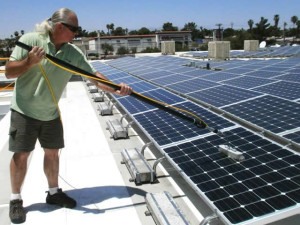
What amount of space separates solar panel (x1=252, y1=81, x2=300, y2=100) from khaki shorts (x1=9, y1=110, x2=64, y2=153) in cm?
586

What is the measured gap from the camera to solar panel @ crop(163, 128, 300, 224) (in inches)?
140

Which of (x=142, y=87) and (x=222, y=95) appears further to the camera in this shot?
(x=142, y=87)

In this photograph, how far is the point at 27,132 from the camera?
4.36 metres

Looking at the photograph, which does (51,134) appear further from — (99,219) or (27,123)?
(99,219)

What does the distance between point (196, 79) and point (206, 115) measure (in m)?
5.18

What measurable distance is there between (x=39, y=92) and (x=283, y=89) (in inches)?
267

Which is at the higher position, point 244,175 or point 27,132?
point 27,132

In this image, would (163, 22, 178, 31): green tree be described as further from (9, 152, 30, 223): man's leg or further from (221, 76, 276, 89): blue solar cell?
(9, 152, 30, 223): man's leg

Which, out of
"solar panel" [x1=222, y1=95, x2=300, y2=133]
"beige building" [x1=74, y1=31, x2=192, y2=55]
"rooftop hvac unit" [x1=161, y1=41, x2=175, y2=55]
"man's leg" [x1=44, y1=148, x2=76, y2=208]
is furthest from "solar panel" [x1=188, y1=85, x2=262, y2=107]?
"beige building" [x1=74, y1=31, x2=192, y2=55]

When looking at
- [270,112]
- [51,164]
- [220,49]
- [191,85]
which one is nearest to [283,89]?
[270,112]

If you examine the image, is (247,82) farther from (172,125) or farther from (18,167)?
(18,167)

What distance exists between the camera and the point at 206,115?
273 inches

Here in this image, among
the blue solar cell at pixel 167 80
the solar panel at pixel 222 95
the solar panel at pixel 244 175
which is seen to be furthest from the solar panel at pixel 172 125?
the blue solar cell at pixel 167 80

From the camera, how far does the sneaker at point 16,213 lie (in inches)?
178
